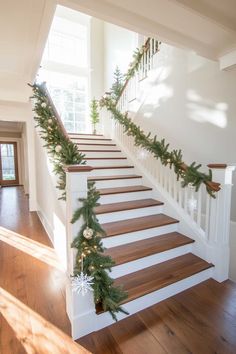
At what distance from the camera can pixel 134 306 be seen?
6.09 ft

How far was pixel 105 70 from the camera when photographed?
724 centimetres

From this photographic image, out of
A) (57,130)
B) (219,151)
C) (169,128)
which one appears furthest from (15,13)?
(219,151)

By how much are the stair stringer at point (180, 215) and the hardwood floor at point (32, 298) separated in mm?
1558

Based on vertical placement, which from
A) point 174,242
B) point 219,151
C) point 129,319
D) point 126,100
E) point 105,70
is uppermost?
point 105,70

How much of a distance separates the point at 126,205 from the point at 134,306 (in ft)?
4.13

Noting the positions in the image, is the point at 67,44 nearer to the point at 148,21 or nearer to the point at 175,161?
the point at 148,21

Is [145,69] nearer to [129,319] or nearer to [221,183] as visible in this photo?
[221,183]

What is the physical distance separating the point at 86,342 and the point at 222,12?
9.59 feet

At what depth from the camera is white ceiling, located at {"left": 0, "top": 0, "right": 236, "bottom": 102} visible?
70.4 inches

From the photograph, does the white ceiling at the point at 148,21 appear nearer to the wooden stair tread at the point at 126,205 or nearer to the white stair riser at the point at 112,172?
the white stair riser at the point at 112,172

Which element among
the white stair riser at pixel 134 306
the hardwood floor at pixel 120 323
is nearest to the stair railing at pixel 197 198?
the white stair riser at pixel 134 306

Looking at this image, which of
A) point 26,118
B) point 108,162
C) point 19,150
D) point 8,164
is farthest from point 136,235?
point 8,164

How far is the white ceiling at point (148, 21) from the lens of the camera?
5.87 ft

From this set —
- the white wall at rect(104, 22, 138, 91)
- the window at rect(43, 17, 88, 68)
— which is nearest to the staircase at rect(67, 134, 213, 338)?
the white wall at rect(104, 22, 138, 91)
